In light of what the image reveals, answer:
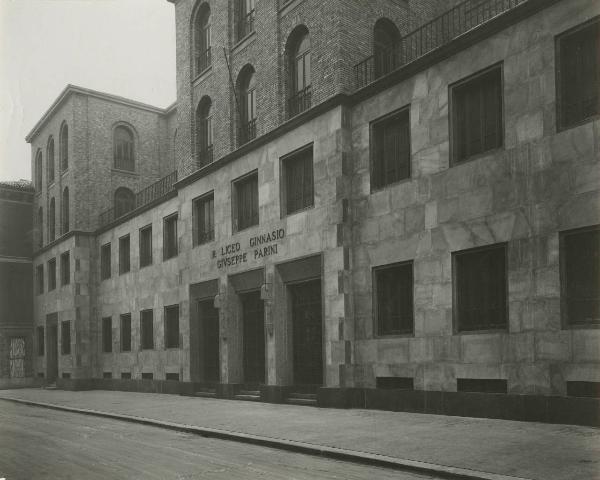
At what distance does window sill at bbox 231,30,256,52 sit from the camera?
22.1 meters

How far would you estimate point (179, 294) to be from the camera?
25.7m

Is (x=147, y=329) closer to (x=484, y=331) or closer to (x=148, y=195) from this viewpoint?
(x=148, y=195)

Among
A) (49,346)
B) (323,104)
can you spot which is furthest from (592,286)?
(49,346)

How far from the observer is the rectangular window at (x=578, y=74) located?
11.8m

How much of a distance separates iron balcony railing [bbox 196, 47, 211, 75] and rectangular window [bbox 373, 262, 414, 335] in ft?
42.2

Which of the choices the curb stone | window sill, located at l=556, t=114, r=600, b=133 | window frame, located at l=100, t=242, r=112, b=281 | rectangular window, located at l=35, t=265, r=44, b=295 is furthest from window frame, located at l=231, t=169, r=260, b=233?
rectangular window, located at l=35, t=265, r=44, b=295

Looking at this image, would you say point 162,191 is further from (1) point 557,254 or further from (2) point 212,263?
(1) point 557,254

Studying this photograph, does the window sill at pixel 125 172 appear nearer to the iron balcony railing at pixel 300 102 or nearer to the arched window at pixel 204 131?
the arched window at pixel 204 131

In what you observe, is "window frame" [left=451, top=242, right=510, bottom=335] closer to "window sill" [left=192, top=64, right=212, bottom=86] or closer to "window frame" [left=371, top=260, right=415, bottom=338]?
"window frame" [left=371, top=260, right=415, bottom=338]

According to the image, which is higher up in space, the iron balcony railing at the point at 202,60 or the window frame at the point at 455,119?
the iron balcony railing at the point at 202,60

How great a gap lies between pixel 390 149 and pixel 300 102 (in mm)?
4565

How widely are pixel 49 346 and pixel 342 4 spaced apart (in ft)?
93.5

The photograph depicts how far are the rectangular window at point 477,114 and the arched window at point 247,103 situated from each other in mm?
9236

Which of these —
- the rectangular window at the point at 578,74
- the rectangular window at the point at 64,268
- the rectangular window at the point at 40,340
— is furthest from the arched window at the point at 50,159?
the rectangular window at the point at 578,74
